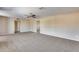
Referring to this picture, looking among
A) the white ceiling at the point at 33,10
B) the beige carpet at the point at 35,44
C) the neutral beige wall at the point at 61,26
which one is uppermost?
the white ceiling at the point at 33,10

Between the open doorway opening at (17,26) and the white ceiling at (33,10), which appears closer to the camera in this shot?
the white ceiling at (33,10)

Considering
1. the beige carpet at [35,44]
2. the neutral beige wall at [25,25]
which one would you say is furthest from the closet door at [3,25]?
the neutral beige wall at [25,25]

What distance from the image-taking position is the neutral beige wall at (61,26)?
8.38ft

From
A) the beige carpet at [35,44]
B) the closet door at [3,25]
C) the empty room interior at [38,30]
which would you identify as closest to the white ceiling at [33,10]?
the empty room interior at [38,30]

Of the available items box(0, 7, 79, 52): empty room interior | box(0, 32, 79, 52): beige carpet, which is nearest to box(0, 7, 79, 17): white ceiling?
box(0, 7, 79, 52): empty room interior

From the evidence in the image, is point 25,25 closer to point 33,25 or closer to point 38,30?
point 33,25

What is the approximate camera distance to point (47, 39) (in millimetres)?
2516

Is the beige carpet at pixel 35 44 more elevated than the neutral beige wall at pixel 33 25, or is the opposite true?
the neutral beige wall at pixel 33 25

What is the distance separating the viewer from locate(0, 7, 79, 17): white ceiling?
2.27m

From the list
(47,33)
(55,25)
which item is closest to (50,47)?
(47,33)

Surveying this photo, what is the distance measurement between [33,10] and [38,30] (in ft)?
2.10

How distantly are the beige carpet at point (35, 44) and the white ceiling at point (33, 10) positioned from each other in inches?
21.4

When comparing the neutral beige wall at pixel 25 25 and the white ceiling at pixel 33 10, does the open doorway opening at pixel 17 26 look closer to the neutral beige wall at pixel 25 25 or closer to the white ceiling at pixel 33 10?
Result: the neutral beige wall at pixel 25 25
